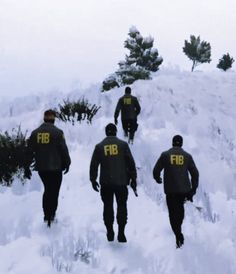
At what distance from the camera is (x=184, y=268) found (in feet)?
23.3

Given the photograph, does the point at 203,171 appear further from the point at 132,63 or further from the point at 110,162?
the point at 132,63

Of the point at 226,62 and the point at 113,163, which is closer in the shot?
the point at 113,163

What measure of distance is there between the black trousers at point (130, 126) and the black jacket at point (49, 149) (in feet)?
18.6

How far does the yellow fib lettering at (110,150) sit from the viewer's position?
23.8ft

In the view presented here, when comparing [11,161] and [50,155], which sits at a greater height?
[50,155]

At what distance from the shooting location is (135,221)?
27.8ft

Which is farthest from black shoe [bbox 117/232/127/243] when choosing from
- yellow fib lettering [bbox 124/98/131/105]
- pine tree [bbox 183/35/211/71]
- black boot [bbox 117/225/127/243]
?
pine tree [bbox 183/35/211/71]

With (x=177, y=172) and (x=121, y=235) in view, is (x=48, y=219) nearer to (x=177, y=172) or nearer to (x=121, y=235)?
(x=121, y=235)

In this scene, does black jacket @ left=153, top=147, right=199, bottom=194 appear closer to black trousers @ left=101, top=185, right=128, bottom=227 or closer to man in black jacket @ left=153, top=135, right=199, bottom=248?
man in black jacket @ left=153, top=135, right=199, bottom=248

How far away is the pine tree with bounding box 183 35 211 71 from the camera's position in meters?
40.5

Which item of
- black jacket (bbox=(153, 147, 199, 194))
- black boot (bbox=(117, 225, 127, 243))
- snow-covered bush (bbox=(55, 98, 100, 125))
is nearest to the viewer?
black boot (bbox=(117, 225, 127, 243))

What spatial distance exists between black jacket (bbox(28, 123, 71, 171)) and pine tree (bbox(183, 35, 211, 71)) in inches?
1344

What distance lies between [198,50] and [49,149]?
1352 inches

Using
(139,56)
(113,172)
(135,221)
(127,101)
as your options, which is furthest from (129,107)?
(139,56)
